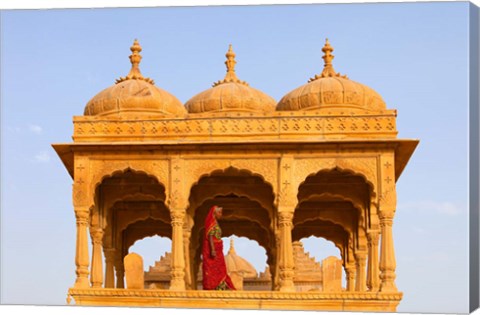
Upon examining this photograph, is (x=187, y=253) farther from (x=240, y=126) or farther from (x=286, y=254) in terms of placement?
(x=240, y=126)

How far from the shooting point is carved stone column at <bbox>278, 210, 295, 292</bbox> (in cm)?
2555

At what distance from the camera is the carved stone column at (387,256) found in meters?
25.2

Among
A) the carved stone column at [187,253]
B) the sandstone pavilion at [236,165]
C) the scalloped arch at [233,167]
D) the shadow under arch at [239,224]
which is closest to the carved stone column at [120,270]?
the sandstone pavilion at [236,165]

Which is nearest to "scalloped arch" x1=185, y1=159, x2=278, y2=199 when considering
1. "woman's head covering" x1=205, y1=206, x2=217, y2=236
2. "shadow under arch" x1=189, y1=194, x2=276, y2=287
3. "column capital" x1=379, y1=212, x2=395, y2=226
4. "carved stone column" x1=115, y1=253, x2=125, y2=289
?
"woman's head covering" x1=205, y1=206, x2=217, y2=236

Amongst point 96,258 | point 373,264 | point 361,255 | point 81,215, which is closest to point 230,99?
point 81,215

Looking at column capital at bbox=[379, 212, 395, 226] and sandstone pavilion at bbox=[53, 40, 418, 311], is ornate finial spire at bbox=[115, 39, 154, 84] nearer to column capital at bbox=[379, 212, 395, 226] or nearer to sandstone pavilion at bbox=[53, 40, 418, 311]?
sandstone pavilion at bbox=[53, 40, 418, 311]

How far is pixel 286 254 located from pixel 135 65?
509 centimetres

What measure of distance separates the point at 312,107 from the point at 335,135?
3.29ft

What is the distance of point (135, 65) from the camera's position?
28.4 m

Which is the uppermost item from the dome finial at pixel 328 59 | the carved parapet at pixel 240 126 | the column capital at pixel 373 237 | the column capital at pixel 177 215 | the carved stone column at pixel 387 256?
the dome finial at pixel 328 59

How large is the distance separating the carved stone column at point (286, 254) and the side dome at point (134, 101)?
2823 millimetres

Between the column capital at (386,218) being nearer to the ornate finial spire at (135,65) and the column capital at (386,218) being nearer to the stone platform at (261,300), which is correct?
the stone platform at (261,300)

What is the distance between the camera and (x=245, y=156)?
86.6ft

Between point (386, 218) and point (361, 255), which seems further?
point (361, 255)
